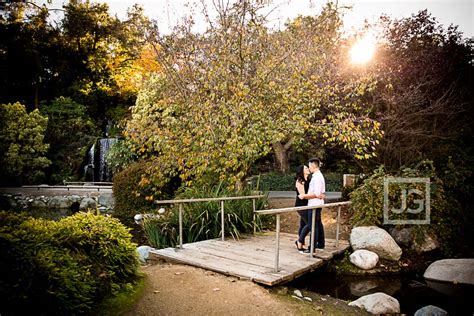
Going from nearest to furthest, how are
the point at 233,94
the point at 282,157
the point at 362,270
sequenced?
the point at 362,270 → the point at 233,94 → the point at 282,157

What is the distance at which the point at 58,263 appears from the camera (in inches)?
121

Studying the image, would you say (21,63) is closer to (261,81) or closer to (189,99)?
(189,99)

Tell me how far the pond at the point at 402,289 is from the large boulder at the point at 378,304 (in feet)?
2.10

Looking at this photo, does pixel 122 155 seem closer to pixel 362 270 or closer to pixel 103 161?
pixel 103 161

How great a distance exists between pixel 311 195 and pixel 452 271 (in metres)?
2.87

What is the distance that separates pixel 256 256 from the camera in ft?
19.2

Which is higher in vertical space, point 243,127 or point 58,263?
point 243,127

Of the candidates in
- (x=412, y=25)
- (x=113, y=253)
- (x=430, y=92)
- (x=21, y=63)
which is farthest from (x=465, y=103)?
(x=21, y=63)

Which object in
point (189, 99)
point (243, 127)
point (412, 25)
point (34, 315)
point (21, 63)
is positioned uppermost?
point (21, 63)

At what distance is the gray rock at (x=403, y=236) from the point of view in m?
7.23

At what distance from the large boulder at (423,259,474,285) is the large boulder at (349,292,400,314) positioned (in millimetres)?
2048

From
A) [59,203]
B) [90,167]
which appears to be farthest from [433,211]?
[90,167]

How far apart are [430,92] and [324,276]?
7.19 metres

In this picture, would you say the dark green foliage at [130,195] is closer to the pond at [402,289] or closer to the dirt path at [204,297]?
the dirt path at [204,297]
